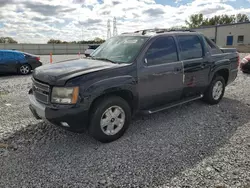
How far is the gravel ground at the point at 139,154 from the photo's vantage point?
2.64 meters

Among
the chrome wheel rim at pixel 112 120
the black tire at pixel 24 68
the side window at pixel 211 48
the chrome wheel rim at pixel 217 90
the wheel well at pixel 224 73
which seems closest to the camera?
the chrome wheel rim at pixel 112 120

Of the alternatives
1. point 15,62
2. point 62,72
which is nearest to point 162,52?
point 62,72

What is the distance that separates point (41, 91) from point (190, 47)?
127 inches

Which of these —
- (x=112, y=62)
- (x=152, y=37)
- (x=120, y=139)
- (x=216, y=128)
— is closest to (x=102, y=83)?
(x=112, y=62)

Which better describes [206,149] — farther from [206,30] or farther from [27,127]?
[206,30]

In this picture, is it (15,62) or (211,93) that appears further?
(15,62)

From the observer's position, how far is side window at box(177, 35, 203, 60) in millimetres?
4445

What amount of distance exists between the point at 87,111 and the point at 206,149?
6.41ft

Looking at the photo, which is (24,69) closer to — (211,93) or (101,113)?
(101,113)

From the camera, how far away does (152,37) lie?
13.1 feet

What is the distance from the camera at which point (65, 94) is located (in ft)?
10.00

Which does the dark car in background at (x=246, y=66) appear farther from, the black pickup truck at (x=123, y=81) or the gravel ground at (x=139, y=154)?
the gravel ground at (x=139, y=154)

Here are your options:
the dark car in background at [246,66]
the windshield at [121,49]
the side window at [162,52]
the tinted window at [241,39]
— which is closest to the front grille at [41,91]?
the windshield at [121,49]

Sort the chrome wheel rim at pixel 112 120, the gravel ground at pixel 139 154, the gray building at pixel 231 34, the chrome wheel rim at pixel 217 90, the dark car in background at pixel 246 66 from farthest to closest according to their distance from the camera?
1. the gray building at pixel 231 34
2. the dark car in background at pixel 246 66
3. the chrome wheel rim at pixel 217 90
4. the chrome wheel rim at pixel 112 120
5. the gravel ground at pixel 139 154
